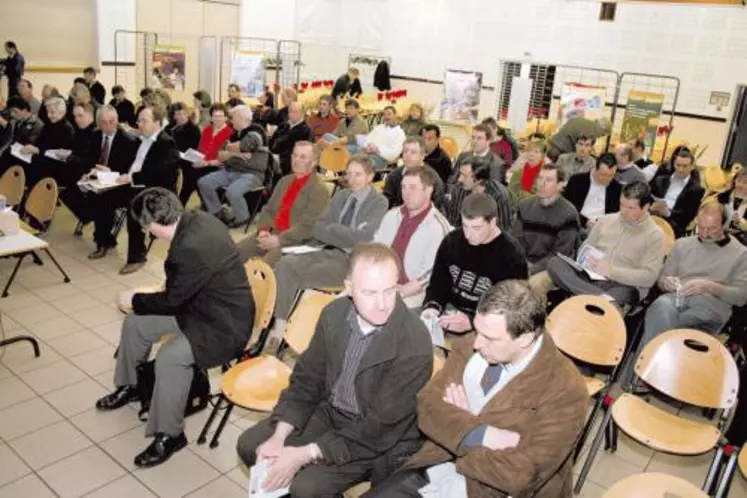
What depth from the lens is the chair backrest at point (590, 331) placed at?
3359 millimetres

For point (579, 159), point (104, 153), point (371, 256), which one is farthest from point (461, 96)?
point (371, 256)

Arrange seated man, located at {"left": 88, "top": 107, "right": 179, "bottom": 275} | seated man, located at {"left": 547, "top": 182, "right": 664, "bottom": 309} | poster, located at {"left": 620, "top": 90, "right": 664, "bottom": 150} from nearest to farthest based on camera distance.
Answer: seated man, located at {"left": 547, "top": 182, "right": 664, "bottom": 309} → seated man, located at {"left": 88, "top": 107, "right": 179, "bottom": 275} → poster, located at {"left": 620, "top": 90, "right": 664, "bottom": 150}

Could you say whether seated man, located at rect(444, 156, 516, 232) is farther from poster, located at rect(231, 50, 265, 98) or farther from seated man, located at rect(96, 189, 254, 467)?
poster, located at rect(231, 50, 265, 98)

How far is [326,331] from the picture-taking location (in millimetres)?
2580

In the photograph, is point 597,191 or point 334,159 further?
point 334,159

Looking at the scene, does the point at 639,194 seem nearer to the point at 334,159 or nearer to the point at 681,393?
the point at 681,393

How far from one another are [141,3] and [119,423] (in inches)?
441

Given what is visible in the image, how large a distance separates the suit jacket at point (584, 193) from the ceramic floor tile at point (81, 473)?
439 centimetres

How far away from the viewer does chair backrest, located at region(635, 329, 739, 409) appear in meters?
3.09

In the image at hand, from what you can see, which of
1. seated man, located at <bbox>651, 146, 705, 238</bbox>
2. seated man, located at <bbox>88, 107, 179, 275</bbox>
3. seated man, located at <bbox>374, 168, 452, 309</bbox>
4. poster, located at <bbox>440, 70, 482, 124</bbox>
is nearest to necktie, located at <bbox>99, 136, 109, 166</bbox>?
seated man, located at <bbox>88, 107, 179, 275</bbox>

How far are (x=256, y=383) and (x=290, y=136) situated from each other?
17.5ft

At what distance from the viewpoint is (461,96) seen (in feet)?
37.7

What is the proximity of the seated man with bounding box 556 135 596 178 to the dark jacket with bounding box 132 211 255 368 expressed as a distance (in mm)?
4537

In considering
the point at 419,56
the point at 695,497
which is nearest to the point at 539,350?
the point at 695,497
